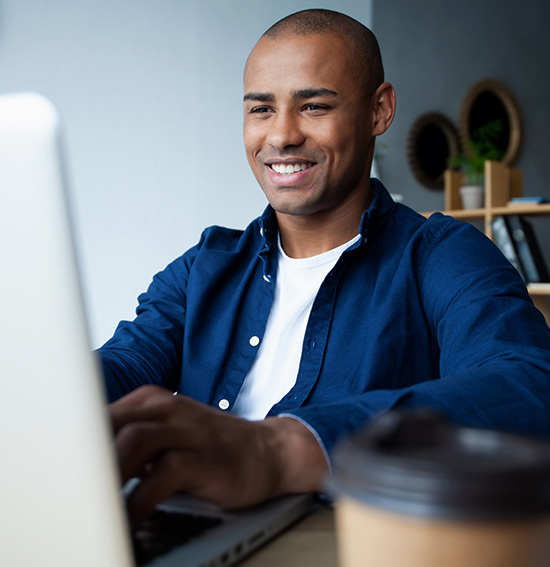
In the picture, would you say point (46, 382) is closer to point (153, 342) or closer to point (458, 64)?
point (153, 342)

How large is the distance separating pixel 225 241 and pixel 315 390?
1.55ft

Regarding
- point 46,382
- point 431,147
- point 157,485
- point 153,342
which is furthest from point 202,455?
point 431,147

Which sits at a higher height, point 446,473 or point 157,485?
point 446,473

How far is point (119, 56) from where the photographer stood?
9.87 feet

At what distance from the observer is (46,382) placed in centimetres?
39

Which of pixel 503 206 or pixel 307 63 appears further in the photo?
pixel 503 206

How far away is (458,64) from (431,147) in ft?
2.40

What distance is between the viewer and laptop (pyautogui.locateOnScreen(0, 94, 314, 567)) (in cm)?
38

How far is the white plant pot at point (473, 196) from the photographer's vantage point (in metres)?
3.93

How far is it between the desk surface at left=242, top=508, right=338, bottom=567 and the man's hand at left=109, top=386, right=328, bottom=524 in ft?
0.13

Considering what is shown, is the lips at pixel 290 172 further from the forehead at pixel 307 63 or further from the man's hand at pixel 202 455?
the man's hand at pixel 202 455

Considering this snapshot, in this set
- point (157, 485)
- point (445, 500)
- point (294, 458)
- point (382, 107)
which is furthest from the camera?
point (382, 107)

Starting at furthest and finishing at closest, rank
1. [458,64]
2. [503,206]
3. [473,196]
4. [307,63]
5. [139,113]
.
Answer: [458,64] → [473,196] → [503,206] → [139,113] → [307,63]

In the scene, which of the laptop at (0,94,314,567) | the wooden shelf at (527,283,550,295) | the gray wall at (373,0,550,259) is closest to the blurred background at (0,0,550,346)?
the gray wall at (373,0,550,259)
